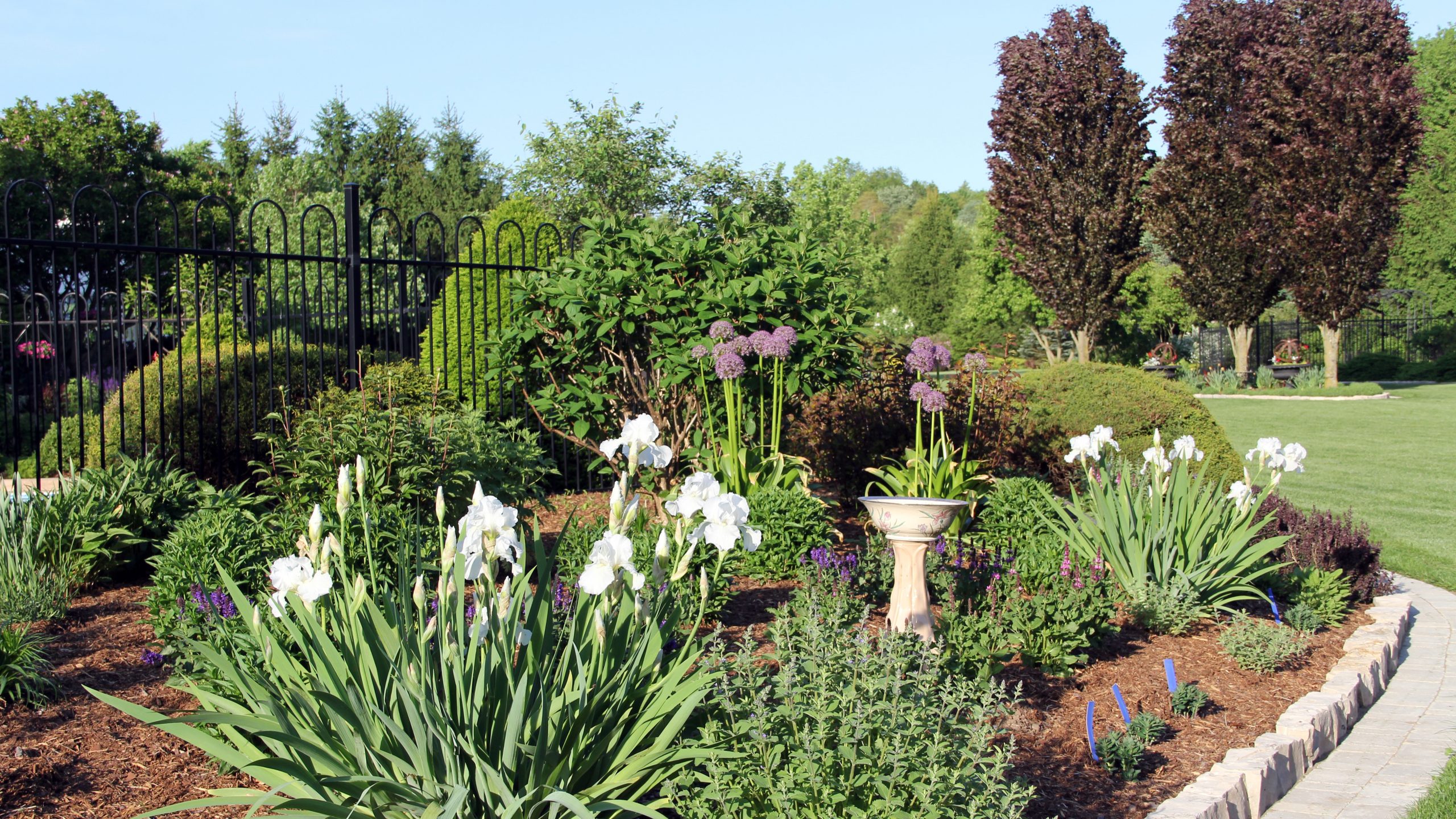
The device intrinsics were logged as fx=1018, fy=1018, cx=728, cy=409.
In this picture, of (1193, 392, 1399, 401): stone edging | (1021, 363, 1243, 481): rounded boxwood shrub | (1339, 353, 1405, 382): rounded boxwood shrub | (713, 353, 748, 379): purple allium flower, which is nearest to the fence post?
(713, 353, 748, 379): purple allium flower

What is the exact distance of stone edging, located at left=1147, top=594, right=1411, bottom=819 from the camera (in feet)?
10.6

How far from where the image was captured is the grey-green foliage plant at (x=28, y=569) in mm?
4141

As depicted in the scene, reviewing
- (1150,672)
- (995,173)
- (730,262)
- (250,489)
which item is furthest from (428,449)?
(995,173)

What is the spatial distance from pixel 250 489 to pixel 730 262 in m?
3.76

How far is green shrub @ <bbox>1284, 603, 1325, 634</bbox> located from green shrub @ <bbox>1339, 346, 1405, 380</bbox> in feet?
87.3

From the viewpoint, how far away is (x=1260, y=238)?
2255cm

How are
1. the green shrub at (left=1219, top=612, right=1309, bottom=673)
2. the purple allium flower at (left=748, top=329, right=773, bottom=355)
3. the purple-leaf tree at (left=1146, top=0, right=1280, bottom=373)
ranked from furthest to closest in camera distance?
the purple-leaf tree at (left=1146, top=0, right=1280, bottom=373)
the purple allium flower at (left=748, top=329, right=773, bottom=355)
the green shrub at (left=1219, top=612, right=1309, bottom=673)

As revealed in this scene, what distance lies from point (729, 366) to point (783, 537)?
1.01 m

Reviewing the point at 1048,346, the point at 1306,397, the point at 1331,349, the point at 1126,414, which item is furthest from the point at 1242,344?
the point at 1126,414

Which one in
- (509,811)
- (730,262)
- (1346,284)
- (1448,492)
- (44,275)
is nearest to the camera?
(509,811)

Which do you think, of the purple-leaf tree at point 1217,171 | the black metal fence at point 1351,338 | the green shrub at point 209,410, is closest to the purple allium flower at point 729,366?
the green shrub at point 209,410

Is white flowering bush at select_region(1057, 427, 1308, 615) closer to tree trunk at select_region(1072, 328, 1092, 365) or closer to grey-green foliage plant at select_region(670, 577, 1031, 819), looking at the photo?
grey-green foliage plant at select_region(670, 577, 1031, 819)

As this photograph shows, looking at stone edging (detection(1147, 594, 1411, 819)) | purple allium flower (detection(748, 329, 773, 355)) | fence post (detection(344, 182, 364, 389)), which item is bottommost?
stone edging (detection(1147, 594, 1411, 819))

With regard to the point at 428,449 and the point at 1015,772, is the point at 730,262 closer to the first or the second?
the point at 428,449
